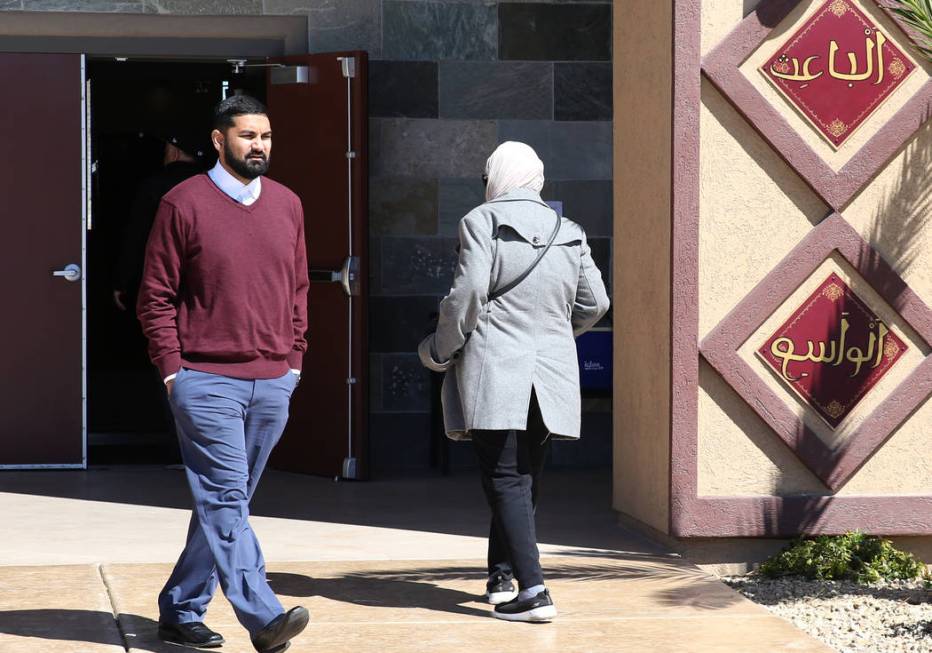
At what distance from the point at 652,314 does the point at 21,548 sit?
289 centimetres

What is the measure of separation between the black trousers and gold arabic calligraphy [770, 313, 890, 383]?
4.91ft

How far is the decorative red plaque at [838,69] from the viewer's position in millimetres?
6441

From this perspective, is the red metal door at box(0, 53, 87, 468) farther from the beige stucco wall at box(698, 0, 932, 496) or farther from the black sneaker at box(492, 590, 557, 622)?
the black sneaker at box(492, 590, 557, 622)

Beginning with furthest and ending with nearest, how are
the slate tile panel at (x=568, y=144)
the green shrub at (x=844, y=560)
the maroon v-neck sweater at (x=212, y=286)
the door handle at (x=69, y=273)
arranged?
the slate tile panel at (x=568, y=144) → the door handle at (x=69, y=273) → the green shrub at (x=844, y=560) → the maroon v-neck sweater at (x=212, y=286)

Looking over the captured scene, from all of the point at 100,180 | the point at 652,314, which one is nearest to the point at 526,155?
the point at 652,314

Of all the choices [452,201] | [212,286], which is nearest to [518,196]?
[212,286]

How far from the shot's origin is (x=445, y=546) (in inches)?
272

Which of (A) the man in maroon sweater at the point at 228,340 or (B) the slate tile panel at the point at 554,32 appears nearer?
(A) the man in maroon sweater at the point at 228,340

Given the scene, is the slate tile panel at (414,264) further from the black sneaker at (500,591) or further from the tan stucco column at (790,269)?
the black sneaker at (500,591)

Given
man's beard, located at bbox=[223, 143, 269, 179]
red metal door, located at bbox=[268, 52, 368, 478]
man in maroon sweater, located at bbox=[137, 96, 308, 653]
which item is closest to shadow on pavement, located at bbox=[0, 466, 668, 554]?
red metal door, located at bbox=[268, 52, 368, 478]

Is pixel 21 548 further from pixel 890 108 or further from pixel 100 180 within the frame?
pixel 100 180

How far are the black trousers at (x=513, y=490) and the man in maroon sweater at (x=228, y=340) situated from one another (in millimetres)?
809

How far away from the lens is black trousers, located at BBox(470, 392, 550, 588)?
5.35 m

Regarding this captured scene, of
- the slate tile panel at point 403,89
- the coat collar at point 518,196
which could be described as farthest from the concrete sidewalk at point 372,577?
the slate tile panel at point 403,89
